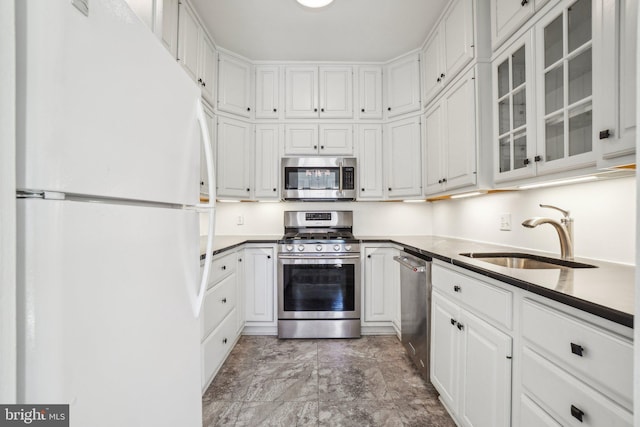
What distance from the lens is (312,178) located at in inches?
114

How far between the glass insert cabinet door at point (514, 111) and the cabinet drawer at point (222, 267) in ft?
6.22

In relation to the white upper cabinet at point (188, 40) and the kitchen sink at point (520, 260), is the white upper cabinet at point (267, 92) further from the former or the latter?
the kitchen sink at point (520, 260)

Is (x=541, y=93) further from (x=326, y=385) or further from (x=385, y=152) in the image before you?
(x=326, y=385)

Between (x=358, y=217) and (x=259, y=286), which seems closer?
(x=259, y=286)

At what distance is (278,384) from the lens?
6.32ft

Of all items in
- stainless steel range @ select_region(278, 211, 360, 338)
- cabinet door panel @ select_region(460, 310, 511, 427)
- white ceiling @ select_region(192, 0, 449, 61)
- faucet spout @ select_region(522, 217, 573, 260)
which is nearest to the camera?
cabinet door panel @ select_region(460, 310, 511, 427)

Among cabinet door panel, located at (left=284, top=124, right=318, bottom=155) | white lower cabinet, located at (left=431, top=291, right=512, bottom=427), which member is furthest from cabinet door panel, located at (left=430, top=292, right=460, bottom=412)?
cabinet door panel, located at (left=284, top=124, right=318, bottom=155)

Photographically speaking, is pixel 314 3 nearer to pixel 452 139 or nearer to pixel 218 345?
pixel 452 139

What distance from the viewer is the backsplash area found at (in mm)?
1290

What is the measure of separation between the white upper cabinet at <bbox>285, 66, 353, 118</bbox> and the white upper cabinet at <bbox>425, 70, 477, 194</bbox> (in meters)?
0.88

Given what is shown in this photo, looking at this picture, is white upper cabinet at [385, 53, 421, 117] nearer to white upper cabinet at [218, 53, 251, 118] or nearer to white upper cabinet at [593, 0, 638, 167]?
white upper cabinet at [218, 53, 251, 118]

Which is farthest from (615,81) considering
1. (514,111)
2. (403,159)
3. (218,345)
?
(218,345)

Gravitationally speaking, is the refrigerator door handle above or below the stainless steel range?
above

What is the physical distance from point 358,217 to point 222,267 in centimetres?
166
